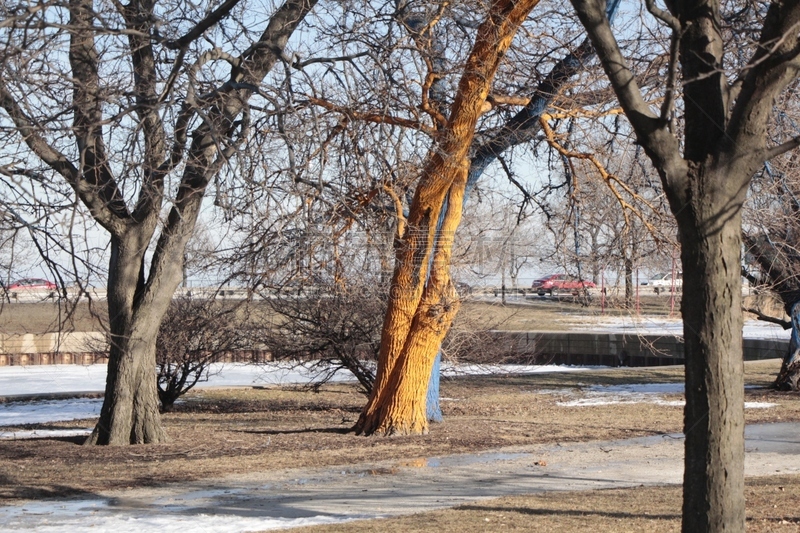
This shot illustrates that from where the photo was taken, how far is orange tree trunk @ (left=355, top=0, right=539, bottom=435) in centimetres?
1206

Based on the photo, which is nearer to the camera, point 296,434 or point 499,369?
point 296,434

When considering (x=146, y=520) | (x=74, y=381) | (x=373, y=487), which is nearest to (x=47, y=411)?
(x=74, y=381)

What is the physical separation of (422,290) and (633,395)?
7078mm

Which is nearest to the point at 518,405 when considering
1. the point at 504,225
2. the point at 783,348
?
the point at 504,225

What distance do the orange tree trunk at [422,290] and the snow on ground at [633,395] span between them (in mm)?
4968

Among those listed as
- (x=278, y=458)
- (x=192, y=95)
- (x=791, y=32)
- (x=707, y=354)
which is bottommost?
(x=278, y=458)

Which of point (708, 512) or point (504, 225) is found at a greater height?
point (504, 225)

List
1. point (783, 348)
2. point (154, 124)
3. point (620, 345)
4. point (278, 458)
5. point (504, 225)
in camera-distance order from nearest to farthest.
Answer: point (154, 124) < point (278, 458) < point (504, 225) < point (783, 348) < point (620, 345)

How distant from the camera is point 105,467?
10.5m

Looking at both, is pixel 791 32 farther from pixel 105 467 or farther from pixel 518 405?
pixel 518 405

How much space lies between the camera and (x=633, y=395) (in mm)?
18031

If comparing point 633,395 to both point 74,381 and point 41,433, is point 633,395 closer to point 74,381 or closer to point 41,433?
point 41,433

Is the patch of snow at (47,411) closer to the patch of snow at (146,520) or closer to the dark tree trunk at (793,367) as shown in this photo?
the patch of snow at (146,520)

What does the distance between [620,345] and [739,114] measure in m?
24.3
